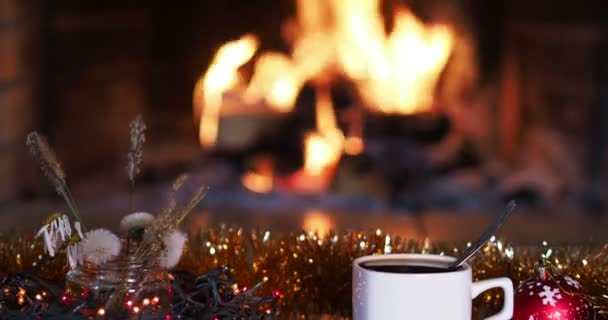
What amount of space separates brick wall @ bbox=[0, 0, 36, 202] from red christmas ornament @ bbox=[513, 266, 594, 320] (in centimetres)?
138

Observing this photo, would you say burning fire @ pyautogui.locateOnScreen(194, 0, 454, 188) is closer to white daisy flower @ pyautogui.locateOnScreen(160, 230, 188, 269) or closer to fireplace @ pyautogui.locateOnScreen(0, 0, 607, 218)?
fireplace @ pyautogui.locateOnScreen(0, 0, 607, 218)

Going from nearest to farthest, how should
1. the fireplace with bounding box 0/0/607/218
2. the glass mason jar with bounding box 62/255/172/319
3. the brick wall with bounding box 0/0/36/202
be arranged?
1. the glass mason jar with bounding box 62/255/172/319
2. the brick wall with bounding box 0/0/36/202
3. the fireplace with bounding box 0/0/607/218

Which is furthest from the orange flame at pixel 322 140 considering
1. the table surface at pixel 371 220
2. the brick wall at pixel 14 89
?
the brick wall at pixel 14 89

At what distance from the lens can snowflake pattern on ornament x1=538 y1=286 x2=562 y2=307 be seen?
857 mm

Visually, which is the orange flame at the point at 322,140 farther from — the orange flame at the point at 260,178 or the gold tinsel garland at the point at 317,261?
the gold tinsel garland at the point at 317,261

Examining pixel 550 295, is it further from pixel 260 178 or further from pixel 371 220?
pixel 260 178

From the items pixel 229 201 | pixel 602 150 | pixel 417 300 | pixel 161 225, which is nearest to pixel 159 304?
pixel 161 225

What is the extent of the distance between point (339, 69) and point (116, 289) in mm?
1457

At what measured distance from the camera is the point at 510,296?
0.84 m

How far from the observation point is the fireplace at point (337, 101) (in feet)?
7.01

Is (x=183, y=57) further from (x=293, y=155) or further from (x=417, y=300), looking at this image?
(x=417, y=300)

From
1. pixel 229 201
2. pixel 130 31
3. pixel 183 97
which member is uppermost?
pixel 130 31

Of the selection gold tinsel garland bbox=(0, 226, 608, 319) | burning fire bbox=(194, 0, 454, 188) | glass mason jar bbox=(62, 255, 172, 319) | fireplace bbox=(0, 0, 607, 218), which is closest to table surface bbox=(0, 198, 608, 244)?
fireplace bbox=(0, 0, 607, 218)

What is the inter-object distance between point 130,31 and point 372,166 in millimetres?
602
